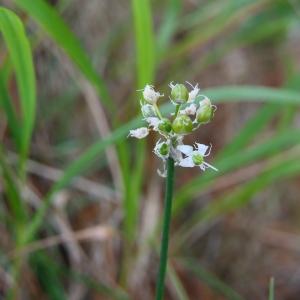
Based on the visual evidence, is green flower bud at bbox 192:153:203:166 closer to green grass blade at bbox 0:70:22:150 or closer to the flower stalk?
the flower stalk

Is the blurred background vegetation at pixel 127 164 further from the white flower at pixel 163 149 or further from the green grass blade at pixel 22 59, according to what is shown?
the white flower at pixel 163 149

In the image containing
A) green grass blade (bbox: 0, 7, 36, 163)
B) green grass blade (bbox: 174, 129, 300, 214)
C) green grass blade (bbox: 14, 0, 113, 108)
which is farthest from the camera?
green grass blade (bbox: 174, 129, 300, 214)

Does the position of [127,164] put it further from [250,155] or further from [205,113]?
[205,113]

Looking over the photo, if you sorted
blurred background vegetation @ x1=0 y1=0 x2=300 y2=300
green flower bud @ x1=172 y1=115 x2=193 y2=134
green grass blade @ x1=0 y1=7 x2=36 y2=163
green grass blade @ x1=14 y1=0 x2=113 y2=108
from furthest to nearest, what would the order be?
blurred background vegetation @ x1=0 y1=0 x2=300 y2=300 → green grass blade @ x1=14 y1=0 x2=113 y2=108 → green grass blade @ x1=0 y1=7 x2=36 y2=163 → green flower bud @ x1=172 y1=115 x2=193 y2=134

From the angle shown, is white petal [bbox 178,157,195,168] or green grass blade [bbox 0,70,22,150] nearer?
white petal [bbox 178,157,195,168]

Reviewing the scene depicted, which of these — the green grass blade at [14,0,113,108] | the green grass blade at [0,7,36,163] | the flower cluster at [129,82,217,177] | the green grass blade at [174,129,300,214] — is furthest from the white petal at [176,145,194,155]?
the green grass blade at [174,129,300,214]

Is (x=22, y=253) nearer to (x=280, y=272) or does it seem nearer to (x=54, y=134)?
(x=54, y=134)

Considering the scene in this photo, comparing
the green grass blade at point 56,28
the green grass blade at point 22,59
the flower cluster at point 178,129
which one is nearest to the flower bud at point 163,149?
the flower cluster at point 178,129
